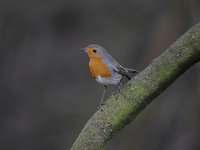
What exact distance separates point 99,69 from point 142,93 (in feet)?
2.08

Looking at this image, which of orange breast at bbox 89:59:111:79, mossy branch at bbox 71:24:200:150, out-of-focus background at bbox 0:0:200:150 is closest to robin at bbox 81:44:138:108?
orange breast at bbox 89:59:111:79

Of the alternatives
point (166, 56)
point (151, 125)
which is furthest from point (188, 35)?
point (151, 125)

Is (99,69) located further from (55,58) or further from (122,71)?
(55,58)

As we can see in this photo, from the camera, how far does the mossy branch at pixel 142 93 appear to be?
2.60m

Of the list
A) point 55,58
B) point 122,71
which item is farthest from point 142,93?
point 55,58

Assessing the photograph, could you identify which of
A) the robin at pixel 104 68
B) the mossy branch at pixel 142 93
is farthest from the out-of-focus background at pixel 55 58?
the mossy branch at pixel 142 93

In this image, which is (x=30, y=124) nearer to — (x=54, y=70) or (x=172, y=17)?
(x=54, y=70)

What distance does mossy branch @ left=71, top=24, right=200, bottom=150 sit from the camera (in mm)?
2602

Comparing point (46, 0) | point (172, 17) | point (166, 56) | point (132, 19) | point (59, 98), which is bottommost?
point (166, 56)

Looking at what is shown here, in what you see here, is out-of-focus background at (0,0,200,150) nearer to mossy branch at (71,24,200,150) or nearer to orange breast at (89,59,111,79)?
orange breast at (89,59,111,79)

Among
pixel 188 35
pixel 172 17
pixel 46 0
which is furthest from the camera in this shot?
pixel 46 0

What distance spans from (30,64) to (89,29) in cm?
112

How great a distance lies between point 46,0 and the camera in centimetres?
932

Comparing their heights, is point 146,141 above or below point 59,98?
below
